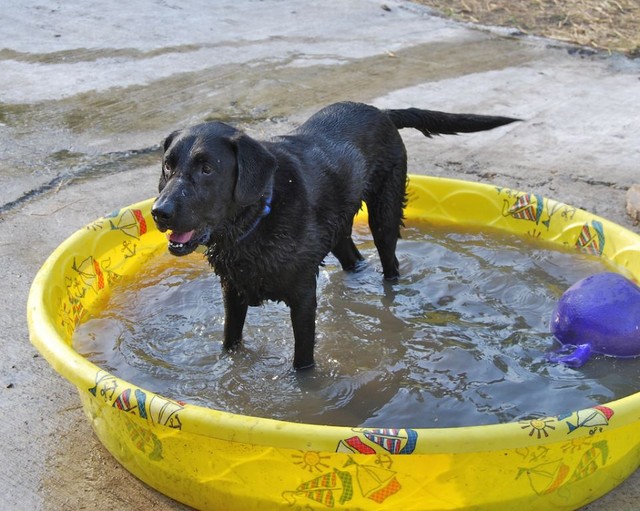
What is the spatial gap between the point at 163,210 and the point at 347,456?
44.8 inches

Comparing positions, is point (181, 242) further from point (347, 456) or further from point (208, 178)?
point (347, 456)

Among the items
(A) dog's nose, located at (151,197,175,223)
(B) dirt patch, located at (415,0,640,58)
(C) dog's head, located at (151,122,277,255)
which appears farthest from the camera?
(B) dirt patch, located at (415,0,640,58)

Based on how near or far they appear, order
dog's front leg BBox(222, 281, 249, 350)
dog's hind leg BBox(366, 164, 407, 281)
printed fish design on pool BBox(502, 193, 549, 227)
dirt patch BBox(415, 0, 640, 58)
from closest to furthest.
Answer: dog's front leg BBox(222, 281, 249, 350) → dog's hind leg BBox(366, 164, 407, 281) → printed fish design on pool BBox(502, 193, 549, 227) → dirt patch BBox(415, 0, 640, 58)

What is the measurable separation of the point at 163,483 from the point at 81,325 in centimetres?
151

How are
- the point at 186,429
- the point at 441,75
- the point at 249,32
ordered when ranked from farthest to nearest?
1. the point at 249,32
2. the point at 441,75
3. the point at 186,429

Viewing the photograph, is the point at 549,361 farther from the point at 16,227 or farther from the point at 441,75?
the point at 441,75

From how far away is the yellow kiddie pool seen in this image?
2641 millimetres

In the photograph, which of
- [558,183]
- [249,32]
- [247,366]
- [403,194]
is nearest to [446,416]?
[247,366]

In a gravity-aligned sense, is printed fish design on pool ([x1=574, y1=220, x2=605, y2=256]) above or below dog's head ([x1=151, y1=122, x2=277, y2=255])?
below

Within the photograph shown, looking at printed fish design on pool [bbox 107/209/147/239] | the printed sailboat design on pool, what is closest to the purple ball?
the printed sailboat design on pool

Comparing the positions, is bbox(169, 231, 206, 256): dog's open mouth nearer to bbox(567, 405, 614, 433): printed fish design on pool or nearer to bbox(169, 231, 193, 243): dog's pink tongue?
bbox(169, 231, 193, 243): dog's pink tongue

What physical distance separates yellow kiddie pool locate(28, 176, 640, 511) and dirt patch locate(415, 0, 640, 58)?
24.9 feet

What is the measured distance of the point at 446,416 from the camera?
3549 mm

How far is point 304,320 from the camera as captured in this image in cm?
370
